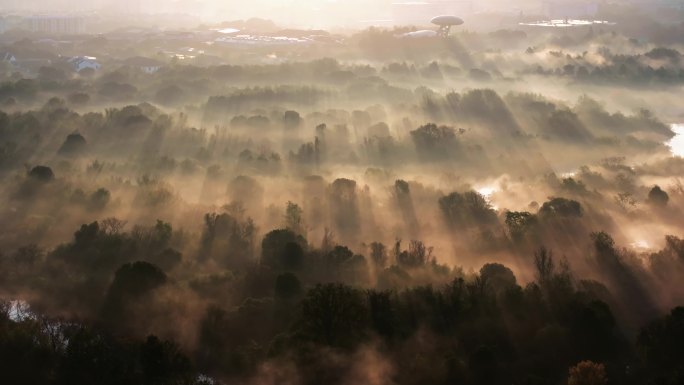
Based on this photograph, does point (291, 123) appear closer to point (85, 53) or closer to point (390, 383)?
point (390, 383)

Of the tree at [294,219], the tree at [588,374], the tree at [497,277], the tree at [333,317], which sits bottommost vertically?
the tree at [294,219]

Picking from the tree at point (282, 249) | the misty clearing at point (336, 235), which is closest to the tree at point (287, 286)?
the misty clearing at point (336, 235)

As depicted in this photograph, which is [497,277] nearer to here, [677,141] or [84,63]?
[677,141]

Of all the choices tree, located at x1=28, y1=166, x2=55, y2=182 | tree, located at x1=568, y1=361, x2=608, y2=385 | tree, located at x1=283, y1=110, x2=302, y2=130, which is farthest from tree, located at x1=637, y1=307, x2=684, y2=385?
tree, located at x1=283, y1=110, x2=302, y2=130

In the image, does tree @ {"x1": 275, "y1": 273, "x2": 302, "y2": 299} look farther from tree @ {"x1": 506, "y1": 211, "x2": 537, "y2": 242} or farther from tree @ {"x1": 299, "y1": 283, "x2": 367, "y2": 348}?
tree @ {"x1": 506, "y1": 211, "x2": 537, "y2": 242}

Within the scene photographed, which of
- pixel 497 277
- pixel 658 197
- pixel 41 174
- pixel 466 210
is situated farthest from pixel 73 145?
pixel 658 197

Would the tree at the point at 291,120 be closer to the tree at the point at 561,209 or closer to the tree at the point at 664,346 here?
the tree at the point at 561,209
